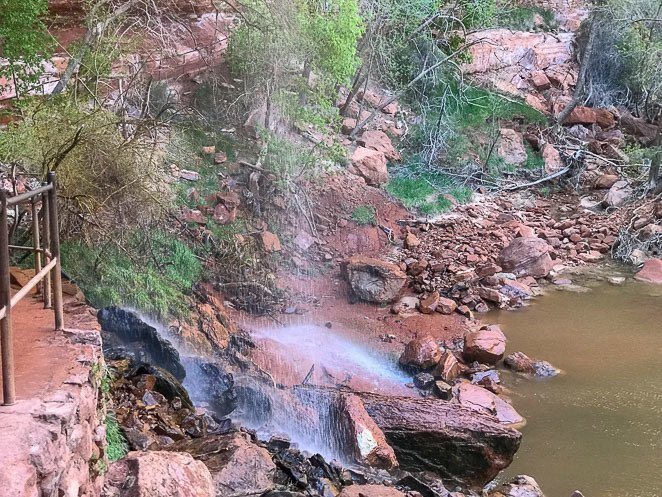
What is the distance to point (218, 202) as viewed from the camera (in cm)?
1083

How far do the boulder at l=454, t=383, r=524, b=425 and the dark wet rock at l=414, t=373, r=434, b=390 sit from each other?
1.33 ft

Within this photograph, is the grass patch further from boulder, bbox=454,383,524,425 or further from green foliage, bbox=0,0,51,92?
green foliage, bbox=0,0,51,92

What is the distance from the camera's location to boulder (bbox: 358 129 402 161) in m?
14.7

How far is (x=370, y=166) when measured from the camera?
13.8m

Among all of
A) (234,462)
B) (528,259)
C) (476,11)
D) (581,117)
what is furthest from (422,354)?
(581,117)

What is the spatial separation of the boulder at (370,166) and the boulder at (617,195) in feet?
17.4

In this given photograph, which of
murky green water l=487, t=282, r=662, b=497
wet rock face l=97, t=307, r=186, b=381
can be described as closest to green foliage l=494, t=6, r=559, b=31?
murky green water l=487, t=282, r=662, b=497

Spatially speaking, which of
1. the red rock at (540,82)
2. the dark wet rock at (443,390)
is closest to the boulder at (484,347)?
the dark wet rock at (443,390)

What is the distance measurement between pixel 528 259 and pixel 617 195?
14.6 ft

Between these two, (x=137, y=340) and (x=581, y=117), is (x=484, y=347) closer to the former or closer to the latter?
(x=137, y=340)

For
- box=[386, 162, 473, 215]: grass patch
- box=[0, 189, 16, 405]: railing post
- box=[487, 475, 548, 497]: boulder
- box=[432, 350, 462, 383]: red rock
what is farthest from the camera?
box=[386, 162, 473, 215]: grass patch

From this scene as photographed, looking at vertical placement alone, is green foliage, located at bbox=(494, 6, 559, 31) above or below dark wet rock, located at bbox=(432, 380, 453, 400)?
above

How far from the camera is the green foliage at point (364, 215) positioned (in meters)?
12.4

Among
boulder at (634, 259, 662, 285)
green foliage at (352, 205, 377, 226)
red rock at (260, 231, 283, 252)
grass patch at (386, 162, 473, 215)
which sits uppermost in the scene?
grass patch at (386, 162, 473, 215)
